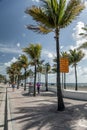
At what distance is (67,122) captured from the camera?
1270cm

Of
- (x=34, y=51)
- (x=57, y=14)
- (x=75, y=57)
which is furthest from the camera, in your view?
(x=75, y=57)

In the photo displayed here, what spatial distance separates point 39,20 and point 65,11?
1.70 metres

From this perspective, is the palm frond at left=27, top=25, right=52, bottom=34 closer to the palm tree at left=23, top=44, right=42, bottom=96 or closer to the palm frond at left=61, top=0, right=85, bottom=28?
the palm frond at left=61, top=0, right=85, bottom=28

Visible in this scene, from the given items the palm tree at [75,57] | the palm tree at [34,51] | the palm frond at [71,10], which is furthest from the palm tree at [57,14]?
the palm tree at [75,57]

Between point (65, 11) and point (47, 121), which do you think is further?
point (65, 11)

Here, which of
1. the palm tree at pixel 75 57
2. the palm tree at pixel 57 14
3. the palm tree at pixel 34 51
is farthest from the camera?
the palm tree at pixel 75 57

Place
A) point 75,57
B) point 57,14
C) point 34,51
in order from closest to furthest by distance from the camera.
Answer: point 57,14, point 34,51, point 75,57

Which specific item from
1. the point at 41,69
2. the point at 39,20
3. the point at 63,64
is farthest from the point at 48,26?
the point at 41,69

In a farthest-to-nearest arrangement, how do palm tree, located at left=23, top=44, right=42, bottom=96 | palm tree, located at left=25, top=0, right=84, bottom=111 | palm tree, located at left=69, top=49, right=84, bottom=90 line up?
1. palm tree, located at left=69, top=49, right=84, bottom=90
2. palm tree, located at left=23, top=44, right=42, bottom=96
3. palm tree, located at left=25, top=0, right=84, bottom=111

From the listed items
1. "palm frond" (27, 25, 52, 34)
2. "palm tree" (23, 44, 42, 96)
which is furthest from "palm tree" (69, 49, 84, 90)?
"palm frond" (27, 25, 52, 34)

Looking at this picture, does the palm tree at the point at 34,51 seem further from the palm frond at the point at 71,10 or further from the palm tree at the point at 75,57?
the palm tree at the point at 75,57

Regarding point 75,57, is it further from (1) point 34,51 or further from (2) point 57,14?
(2) point 57,14

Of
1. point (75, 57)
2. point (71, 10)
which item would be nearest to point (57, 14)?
point (71, 10)

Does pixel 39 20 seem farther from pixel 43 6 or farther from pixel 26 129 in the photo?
pixel 26 129
